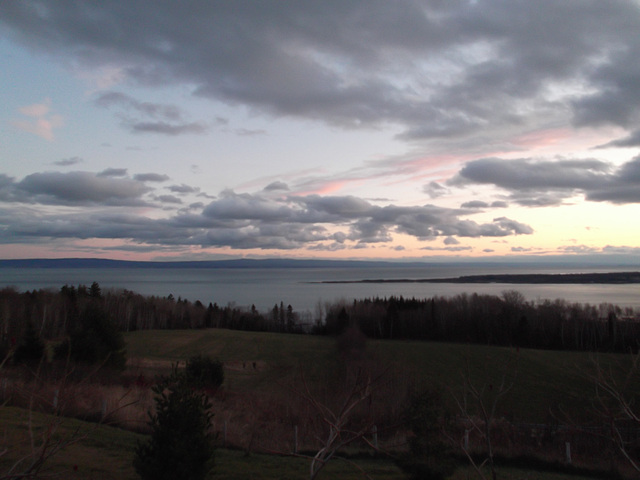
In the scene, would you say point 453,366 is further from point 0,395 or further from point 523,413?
point 0,395

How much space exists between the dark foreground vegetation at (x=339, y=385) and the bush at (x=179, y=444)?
1.2 inches

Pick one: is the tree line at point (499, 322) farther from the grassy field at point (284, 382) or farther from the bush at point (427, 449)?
the bush at point (427, 449)

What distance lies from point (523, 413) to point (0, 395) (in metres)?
31.6

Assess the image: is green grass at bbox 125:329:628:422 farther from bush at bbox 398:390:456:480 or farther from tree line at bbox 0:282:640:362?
bush at bbox 398:390:456:480

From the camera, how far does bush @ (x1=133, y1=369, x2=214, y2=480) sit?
28.0 feet

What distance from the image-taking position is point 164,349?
53.3m

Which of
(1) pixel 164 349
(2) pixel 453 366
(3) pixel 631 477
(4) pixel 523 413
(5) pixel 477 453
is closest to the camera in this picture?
(3) pixel 631 477

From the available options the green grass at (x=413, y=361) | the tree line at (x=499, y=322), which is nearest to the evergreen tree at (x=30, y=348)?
the green grass at (x=413, y=361)

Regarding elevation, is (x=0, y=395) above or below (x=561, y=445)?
above

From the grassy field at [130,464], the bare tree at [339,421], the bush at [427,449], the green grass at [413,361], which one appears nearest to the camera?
the bare tree at [339,421]

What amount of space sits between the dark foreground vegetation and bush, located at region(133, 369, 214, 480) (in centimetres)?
3

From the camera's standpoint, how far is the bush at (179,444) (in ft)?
28.0

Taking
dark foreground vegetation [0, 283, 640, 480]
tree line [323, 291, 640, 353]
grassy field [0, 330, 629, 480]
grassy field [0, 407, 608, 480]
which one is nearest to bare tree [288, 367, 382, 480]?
dark foreground vegetation [0, 283, 640, 480]

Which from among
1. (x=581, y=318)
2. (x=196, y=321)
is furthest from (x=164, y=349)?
(x=581, y=318)
